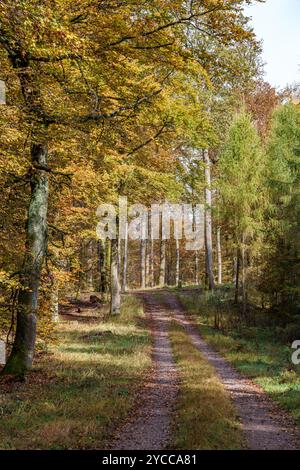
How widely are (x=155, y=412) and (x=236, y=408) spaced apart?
1886 millimetres

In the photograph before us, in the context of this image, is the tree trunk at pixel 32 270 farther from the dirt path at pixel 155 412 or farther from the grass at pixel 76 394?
Answer: the dirt path at pixel 155 412

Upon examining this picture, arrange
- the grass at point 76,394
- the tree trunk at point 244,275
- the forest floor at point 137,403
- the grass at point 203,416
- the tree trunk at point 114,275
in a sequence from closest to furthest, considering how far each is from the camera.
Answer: the grass at point 203,416 < the forest floor at point 137,403 < the grass at point 76,394 < the tree trunk at point 244,275 < the tree trunk at point 114,275

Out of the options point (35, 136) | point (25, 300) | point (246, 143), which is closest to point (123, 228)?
point (246, 143)

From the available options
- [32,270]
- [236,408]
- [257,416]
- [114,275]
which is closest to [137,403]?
[236,408]

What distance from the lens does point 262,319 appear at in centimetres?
2878

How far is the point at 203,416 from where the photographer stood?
350 inches

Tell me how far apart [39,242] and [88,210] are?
1048cm

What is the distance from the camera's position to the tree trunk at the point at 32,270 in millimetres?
12953

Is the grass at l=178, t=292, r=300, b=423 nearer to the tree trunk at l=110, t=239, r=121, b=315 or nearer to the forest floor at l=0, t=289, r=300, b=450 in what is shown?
the forest floor at l=0, t=289, r=300, b=450

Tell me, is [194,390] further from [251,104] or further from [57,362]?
[251,104]

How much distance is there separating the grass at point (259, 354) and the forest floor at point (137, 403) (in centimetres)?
34

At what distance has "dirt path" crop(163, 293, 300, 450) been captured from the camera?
830 cm

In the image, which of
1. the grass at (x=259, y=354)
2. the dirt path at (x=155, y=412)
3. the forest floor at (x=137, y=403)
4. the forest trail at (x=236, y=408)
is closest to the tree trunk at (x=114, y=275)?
the grass at (x=259, y=354)

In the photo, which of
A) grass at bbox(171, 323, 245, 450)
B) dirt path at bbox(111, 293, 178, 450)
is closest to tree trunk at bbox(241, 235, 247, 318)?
dirt path at bbox(111, 293, 178, 450)
